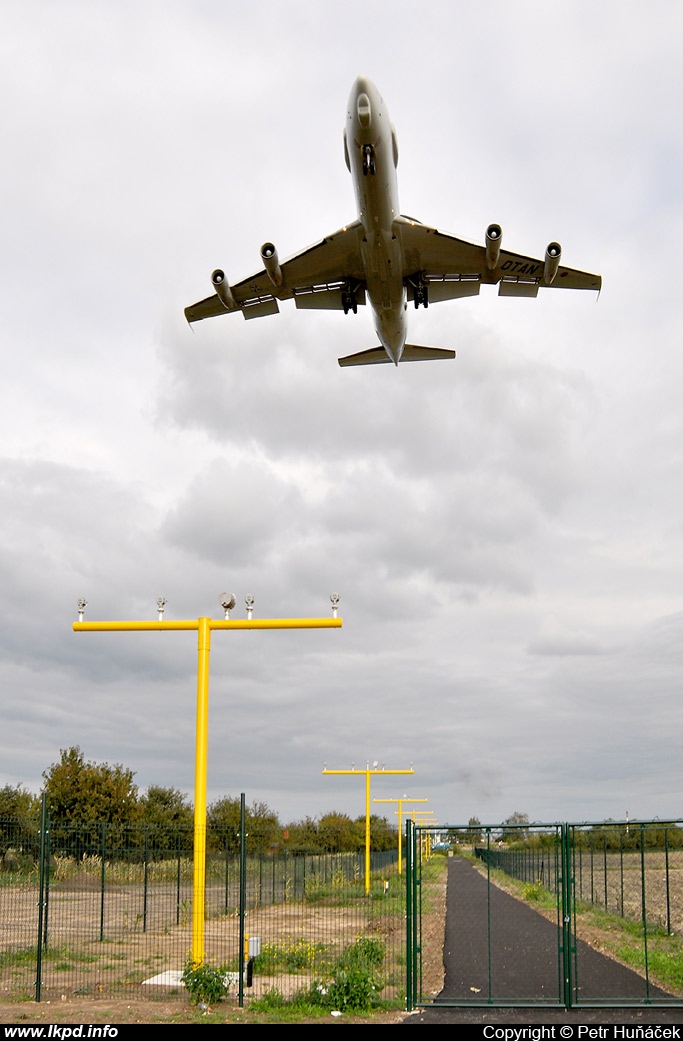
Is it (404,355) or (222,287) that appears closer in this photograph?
(222,287)

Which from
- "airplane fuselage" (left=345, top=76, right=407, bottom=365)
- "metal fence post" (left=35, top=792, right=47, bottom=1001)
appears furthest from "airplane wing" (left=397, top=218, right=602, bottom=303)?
"metal fence post" (left=35, top=792, right=47, bottom=1001)

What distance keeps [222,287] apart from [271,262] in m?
1.30

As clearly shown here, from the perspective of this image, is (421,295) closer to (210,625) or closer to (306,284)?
(306,284)

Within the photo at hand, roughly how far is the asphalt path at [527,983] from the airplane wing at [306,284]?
14554 mm

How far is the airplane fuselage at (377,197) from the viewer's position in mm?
17406

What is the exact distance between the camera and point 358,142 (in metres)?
17.7

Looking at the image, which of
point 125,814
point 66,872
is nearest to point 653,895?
point 66,872

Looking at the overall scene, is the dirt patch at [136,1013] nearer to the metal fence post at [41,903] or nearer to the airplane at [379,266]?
the metal fence post at [41,903]

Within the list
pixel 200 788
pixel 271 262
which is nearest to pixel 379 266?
pixel 271 262

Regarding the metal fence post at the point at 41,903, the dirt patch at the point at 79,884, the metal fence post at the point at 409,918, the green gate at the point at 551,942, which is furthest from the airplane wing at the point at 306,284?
the dirt patch at the point at 79,884

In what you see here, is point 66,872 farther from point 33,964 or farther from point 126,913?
point 33,964

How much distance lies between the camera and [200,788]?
1638cm

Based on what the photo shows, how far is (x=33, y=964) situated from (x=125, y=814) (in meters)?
38.4

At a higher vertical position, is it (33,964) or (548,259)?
(548,259)
